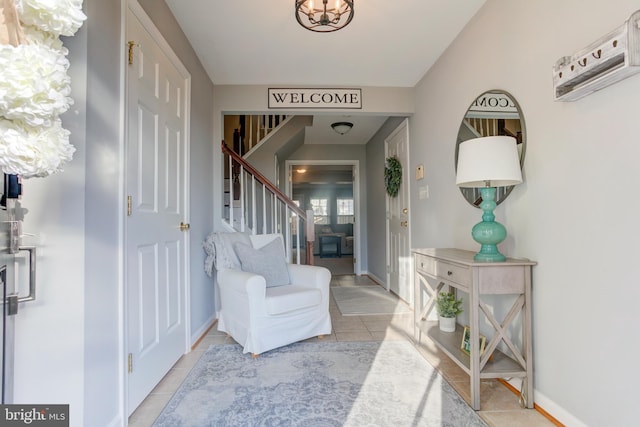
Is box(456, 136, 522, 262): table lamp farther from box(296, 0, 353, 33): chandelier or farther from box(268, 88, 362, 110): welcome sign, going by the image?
box(268, 88, 362, 110): welcome sign

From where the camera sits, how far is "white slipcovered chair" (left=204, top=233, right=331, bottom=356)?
2.44 metres

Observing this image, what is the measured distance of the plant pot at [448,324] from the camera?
2.37 meters

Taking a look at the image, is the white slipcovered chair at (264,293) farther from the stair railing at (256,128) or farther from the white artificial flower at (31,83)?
the stair railing at (256,128)

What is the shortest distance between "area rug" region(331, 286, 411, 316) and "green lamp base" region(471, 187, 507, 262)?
6.43ft

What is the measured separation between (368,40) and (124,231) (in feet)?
7.21

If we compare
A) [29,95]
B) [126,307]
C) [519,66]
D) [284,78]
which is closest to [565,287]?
[519,66]

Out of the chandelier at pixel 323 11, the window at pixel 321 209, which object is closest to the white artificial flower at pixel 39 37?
the chandelier at pixel 323 11

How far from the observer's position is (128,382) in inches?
65.7

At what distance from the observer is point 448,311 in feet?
7.77

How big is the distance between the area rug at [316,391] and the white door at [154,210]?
261 mm

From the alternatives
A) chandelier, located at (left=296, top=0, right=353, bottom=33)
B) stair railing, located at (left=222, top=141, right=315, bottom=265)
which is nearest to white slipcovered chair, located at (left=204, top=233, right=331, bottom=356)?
stair railing, located at (left=222, top=141, right=315, bottom=265)

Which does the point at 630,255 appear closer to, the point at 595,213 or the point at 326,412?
the point at 595,213

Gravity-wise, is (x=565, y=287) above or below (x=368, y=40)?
below

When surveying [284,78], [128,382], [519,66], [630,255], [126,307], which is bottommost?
[128,382]
